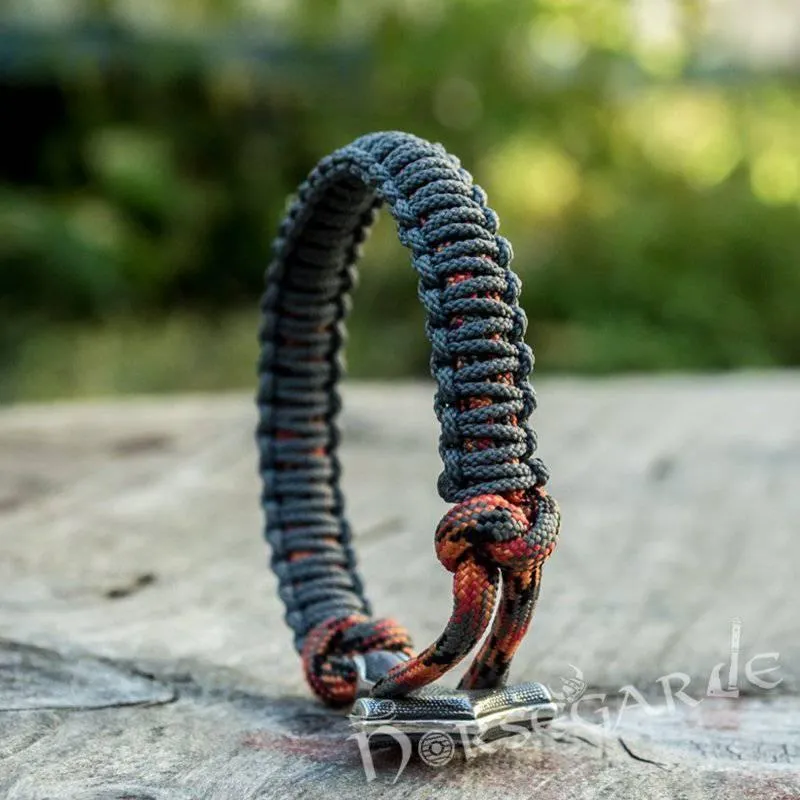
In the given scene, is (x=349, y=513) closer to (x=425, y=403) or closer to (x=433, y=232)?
(x=425, y=403)

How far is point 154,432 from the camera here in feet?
5.63

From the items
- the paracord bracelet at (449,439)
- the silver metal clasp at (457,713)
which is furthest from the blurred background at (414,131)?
the silver metal clasp at (457,713)

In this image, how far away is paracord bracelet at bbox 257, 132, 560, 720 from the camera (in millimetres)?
668

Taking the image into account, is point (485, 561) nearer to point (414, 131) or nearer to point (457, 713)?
point (457, 713)

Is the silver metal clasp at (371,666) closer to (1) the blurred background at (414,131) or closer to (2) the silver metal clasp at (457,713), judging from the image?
(2) the silver metal clasp at (457,713)

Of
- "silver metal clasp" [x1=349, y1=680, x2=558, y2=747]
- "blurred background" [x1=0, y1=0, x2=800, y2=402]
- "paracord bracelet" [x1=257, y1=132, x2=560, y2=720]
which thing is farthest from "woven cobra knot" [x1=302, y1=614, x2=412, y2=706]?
"blurred background" [x1=0, y1=0, x2=800, y2=402]

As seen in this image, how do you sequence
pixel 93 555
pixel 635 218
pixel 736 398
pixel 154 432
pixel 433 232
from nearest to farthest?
pixel 433 232 → pixel 93 555 → pixel 154 432 → pixel 736 398 → pixel 635 218

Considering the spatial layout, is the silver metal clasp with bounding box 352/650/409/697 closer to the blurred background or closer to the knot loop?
the knot loop

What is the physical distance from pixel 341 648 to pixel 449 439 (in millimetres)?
256

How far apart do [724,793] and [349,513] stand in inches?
28.9

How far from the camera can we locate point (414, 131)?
418 cm

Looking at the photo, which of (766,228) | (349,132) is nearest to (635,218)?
(766,228)

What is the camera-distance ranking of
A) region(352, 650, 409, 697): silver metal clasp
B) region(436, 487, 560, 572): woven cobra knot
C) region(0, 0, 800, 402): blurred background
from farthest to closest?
region(0, 0, 800, 402): blurred background
region(352, 650, 409, 697): silver metal clasp
region(436, 487, 560, 572): woven cobra knot

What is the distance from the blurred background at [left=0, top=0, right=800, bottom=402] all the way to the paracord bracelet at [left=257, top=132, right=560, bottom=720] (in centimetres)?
290
